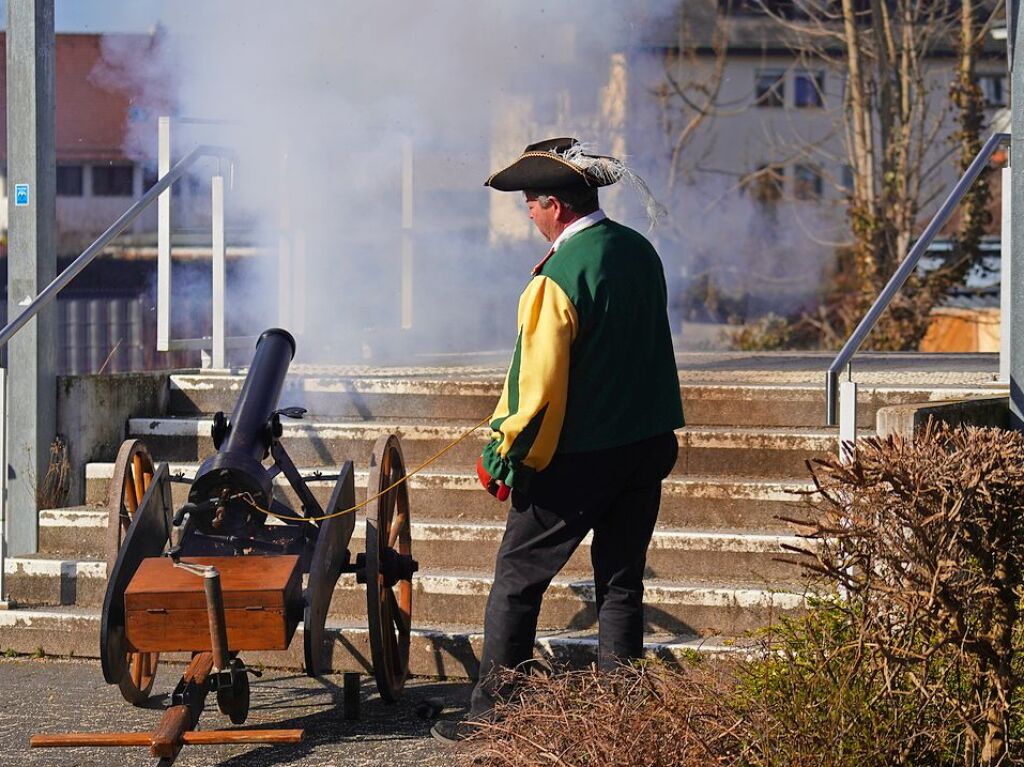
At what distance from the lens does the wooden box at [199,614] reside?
4750 mm

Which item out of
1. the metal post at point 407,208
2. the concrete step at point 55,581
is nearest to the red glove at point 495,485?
the concrete step at point 55,581

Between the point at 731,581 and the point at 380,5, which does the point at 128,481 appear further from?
the point at 380,5

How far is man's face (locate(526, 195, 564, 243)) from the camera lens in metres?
4.98

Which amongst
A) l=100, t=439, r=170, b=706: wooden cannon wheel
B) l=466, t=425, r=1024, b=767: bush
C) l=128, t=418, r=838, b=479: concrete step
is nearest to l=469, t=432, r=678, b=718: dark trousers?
l=466, t=425, r=1024, b=767: bush

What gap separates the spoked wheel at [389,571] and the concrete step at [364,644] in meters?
0.15

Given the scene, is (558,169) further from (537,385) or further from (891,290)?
(891,290)

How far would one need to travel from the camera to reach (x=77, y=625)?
6.39 m

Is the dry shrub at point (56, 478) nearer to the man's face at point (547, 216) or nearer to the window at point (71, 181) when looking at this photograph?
the man's face at point (547, 216)

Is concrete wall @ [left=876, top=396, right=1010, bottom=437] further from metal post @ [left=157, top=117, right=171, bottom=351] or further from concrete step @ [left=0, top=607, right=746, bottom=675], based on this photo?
metal post @ [left=157, top=117, right=171, bottom=351]

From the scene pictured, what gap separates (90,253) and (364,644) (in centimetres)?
227

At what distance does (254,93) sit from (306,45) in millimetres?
658

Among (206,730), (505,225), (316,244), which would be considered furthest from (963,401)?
(505,225)

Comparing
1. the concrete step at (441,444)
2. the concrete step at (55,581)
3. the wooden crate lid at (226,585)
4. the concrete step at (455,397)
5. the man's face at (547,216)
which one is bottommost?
the concrete step at (55,581)

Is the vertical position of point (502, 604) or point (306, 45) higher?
point (306, 45)
